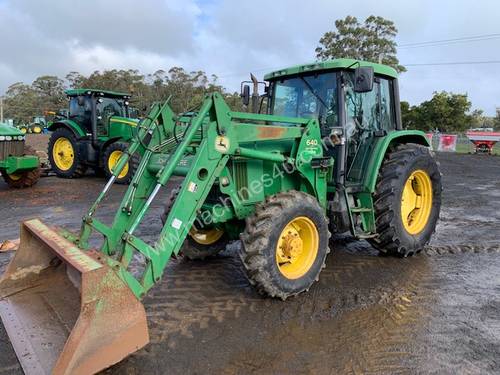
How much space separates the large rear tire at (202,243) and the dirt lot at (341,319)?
117 millimetres

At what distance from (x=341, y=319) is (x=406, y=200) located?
2.29m

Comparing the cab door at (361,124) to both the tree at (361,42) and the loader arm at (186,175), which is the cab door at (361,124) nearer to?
the loader arm at (186,175)

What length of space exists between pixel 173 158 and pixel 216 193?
104 centimetres

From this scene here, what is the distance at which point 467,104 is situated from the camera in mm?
35312

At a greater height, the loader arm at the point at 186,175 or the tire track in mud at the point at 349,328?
the loader arm at the point at 186,175

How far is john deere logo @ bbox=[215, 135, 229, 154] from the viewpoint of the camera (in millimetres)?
3447

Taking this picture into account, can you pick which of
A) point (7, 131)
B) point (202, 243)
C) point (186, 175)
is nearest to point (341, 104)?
point (186, 175)

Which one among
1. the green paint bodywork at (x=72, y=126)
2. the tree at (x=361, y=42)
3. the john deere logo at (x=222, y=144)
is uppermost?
the tree at (x=361, y=42)

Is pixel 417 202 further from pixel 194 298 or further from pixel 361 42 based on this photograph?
pixel 361 42

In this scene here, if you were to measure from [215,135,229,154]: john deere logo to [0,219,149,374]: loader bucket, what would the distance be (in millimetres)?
1232

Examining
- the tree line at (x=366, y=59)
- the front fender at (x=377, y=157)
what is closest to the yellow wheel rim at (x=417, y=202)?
the front fender at (x=377, y=157)

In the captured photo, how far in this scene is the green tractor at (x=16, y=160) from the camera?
9.66m

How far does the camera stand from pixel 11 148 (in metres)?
9.85

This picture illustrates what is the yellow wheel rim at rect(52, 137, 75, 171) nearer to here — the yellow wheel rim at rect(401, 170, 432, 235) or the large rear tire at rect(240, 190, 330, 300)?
the yellow wheel rim at rect(401, 170, 432, 235)
